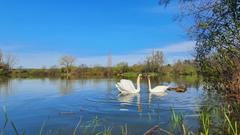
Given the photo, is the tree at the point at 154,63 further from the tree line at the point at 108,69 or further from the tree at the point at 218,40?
the tree at the point at 218,40

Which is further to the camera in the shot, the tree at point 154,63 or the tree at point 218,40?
the tree at point 154,63

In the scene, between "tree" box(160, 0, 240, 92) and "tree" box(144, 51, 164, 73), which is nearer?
"tree" box(160, 0, 240, 92)

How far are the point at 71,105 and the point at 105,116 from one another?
3554 millimetres

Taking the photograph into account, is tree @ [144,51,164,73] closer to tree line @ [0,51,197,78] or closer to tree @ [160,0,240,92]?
tree line @ [0,51,197,78]

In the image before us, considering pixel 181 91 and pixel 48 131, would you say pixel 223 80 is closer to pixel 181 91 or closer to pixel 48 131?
pixel 48 131

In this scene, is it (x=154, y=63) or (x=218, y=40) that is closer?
(x=218, y=40)

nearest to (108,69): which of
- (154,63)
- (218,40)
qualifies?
(154,63)

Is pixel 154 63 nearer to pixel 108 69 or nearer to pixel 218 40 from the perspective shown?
pixel 108 69

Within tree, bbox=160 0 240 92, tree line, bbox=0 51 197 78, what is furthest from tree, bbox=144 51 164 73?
tree, bbox=160 0 240 92

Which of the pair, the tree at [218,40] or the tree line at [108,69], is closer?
the tree at [218,40]

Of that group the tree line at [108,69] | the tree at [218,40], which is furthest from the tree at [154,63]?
the tree at [218,40]

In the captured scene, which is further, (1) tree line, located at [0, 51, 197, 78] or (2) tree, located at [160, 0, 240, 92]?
(1) tree line, located at [0, 51, 197, 78]

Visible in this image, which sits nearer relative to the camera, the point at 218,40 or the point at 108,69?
the point at 218,40

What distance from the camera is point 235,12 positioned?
29.9 ft
